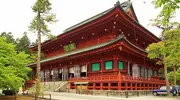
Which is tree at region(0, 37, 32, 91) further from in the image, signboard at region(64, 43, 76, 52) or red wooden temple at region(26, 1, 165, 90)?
signboard at region(64, 43, 76, 52)

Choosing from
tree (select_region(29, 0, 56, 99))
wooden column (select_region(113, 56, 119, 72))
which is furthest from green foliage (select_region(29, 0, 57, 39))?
wooden column (select_region(113, 56, 119, 72))

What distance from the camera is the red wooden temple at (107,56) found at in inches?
1135

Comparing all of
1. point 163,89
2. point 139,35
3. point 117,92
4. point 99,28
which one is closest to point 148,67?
point 139,35

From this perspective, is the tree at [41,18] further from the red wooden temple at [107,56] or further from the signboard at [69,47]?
the signboard at [69,47]

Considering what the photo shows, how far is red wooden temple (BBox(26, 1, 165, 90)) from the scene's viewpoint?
94.6 ft

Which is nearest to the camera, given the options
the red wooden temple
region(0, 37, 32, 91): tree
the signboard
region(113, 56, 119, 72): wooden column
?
region(0, 37, 32, 91): tree

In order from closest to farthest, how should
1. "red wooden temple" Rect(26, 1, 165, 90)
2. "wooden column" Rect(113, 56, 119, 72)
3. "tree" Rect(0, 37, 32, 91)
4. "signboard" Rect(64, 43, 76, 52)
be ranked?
"tree" Rect(0, 37, 32, 91) < "red wooden temple" Rect(26, 1, 165, 90) < "wooden column" Rect(113, 56, 119, 72) < "signboard" Rect(64, 43, 76, 52)

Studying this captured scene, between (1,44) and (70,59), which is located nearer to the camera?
(1,44)

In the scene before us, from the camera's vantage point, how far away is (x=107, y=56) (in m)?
30.5

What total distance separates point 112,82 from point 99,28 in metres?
9.80

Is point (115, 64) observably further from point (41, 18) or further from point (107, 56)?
point (41, 18)

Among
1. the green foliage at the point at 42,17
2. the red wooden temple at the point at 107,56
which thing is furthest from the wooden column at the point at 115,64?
the green foliage at the point at 42,17

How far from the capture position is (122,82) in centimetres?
2739

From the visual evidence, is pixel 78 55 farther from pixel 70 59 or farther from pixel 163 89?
pixel 163 89
